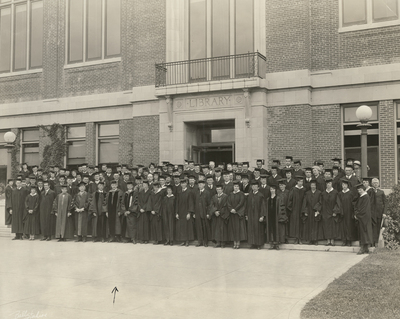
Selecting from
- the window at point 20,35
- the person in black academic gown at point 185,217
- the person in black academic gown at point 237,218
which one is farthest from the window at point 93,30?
the person in black academic gown at point 237,218

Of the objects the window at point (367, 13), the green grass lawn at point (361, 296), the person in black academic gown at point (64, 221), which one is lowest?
the green grass lawn at point (361, 296)

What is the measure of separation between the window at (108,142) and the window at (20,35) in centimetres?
480

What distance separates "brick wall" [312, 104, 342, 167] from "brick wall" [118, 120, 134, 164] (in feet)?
24.8

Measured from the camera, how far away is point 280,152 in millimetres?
16750

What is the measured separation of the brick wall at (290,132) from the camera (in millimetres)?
16438

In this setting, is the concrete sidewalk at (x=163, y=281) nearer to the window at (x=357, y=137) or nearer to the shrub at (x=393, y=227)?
the shrub at (x=393, y=227)

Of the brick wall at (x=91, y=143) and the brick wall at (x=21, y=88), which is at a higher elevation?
the brick wall at (x=21, y=88)

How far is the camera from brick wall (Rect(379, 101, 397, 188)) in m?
15.5

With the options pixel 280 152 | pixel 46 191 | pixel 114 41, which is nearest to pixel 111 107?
pixel 114 41

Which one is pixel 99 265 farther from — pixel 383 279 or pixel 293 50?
pixel 293 50

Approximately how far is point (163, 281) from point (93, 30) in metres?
15.7

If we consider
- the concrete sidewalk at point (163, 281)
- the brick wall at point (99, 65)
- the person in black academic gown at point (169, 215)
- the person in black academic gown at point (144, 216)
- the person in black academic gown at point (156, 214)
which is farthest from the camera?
the brick wall at point (99, 65)

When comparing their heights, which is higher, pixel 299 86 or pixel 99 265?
pixel 299 86

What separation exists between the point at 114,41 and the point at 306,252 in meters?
13.3
